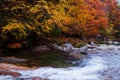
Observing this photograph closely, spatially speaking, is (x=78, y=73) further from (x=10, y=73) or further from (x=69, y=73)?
(x=10, y=73)

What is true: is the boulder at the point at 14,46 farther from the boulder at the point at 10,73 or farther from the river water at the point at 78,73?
the boulder at the point at 10,73

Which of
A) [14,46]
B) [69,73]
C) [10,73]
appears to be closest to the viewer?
[10,73]

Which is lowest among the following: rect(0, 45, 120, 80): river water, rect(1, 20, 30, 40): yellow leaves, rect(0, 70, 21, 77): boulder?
rect(0, 45, 120, 80): river water

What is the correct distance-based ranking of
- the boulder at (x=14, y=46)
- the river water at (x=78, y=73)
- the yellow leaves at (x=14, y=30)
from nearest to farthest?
the river water at (x=78, y=73), the yellow leaves at (x=14, y=30), the boulder at (x=14, y=46)

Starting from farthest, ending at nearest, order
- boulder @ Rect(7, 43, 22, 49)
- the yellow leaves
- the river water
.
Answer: boulder @ Rect(7, 43, 22, 49) → the yellow leaves → the river water

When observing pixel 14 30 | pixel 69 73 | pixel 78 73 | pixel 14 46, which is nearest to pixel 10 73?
pixel 69 73

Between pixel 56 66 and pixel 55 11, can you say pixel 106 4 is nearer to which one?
pixel 55 11

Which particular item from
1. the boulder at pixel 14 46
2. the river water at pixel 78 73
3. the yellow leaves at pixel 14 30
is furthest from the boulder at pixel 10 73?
the boulder at pixel 14 46

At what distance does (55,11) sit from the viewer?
669 inches

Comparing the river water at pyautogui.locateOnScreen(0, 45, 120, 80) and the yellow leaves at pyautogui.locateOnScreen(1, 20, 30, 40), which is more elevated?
the yellow leaves at pyautogui.locateOnScreen(1, 20, 30, 40)

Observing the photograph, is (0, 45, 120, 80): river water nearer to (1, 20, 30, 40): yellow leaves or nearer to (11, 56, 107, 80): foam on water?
(11, 56, 107, 80): foam on water

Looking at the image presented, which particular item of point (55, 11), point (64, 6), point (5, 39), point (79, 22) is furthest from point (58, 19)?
point (79, 22)

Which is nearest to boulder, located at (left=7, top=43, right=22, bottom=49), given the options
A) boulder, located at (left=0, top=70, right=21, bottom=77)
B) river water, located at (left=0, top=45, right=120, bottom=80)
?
river water, located at (left=0, top=45, right=120, bottom=80)

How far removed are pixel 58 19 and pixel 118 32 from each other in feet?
72.6
